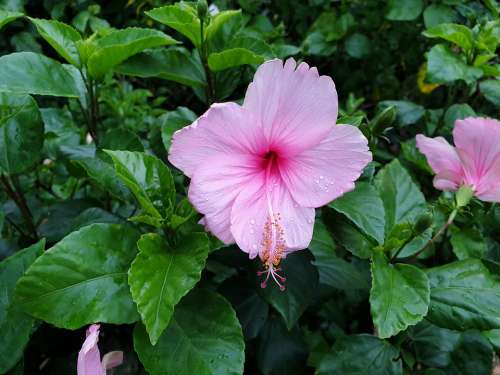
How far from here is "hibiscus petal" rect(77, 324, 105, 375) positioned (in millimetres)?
745

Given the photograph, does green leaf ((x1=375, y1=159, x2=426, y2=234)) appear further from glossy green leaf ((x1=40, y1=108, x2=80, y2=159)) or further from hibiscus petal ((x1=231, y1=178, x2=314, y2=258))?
glossy green leaf ((x1=40, y1=108, x2=80, y2=159))

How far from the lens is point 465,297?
0.93 metres

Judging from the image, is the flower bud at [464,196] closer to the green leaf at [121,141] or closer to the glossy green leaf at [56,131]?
the green leaf at [121,141]

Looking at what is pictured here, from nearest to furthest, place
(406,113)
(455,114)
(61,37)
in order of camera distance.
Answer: (61,37) < (455,114) < (406,113)

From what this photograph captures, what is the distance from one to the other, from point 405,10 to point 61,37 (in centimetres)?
131

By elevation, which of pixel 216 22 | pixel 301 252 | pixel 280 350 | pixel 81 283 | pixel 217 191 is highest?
pixel 216 22

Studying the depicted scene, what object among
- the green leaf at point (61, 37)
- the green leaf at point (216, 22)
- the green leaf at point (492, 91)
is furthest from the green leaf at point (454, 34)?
the green leaf at point (61, 37)

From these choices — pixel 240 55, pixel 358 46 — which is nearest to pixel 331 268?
pixel 240 55

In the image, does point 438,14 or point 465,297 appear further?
point 438,14

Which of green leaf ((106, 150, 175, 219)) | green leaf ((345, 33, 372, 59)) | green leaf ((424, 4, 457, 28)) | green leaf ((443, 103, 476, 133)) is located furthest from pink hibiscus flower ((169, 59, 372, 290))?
green leaf ((345, 33, 372, 59))

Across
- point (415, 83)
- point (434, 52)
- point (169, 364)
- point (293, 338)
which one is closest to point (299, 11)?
point (415, 83)

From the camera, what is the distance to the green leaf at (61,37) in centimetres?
102

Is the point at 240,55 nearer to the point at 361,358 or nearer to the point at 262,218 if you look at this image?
the point at 262,218

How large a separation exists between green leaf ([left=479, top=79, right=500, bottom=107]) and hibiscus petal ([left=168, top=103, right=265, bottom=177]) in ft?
2.94
